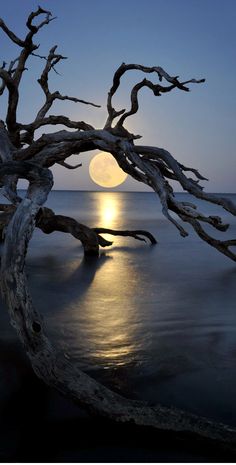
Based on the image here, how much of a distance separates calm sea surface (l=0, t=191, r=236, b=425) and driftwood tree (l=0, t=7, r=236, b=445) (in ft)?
1.80

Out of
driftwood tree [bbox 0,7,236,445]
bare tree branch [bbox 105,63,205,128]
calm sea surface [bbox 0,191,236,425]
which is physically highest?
bare tree branch [bbox 105,63,205,128]

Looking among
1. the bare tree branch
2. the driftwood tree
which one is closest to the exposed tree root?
the driftwood tree

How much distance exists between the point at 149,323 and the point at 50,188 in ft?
7.20

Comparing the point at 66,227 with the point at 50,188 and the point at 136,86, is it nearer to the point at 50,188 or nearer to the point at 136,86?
the point at 136,86

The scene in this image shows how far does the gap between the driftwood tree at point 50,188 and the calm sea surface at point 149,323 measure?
0.55 m

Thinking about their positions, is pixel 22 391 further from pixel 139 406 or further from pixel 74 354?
pixel 139 406

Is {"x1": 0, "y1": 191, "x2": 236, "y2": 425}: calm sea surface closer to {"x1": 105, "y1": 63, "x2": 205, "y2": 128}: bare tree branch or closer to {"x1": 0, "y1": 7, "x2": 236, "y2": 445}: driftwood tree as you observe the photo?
{"x1": 0, "y1": 7, "x2": 236, "y2": 445}: driftwood tree

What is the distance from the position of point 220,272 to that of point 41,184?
5560 millimetres

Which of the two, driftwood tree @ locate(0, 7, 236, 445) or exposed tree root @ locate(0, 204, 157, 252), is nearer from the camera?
driftwood tree @ locate(0, 7, 236, 445)

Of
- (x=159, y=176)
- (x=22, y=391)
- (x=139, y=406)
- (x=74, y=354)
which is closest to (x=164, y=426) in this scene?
(x=139, y=406)

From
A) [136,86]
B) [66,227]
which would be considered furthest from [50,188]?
[66,227]

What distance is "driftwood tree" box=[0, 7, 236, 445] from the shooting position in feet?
7.07

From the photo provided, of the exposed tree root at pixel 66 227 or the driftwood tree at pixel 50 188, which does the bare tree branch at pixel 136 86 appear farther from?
the exposed tree root at pixel 66 227

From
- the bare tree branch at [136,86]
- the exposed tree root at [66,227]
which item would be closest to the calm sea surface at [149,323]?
the exposed tree root at [66,227]
